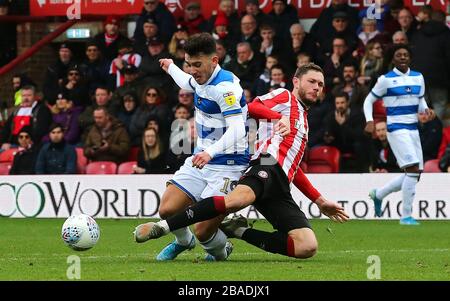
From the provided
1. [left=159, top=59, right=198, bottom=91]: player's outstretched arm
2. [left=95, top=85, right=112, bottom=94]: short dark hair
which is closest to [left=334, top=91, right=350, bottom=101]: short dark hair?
[left=95, top=85, right=112, bottom=94]: short dark hair

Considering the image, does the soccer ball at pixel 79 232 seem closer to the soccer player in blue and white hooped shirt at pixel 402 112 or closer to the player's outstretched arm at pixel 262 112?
the player's outstretched arm at pixel 262 112

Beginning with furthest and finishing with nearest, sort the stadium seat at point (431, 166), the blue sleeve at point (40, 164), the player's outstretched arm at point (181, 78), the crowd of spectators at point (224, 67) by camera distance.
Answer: the blue sleeve at point (40, 164), the crowd of spectators at point (224, 67), the stadium seat at point (431, 166), the player's outstretched arm at point (181, 78)

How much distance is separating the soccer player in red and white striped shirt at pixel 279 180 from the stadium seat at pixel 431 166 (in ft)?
22.6

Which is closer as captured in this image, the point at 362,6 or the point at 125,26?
the point at 362,6

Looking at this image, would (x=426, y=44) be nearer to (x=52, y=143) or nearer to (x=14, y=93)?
(x=52, y=143)

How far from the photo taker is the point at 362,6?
18656mm

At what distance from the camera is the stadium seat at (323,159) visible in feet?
56.4

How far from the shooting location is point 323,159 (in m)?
17.3

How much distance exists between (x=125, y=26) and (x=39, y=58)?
2.15 metres

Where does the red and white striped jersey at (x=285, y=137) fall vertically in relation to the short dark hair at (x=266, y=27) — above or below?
below

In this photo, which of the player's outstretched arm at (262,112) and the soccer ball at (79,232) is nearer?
the player's outstretched arm at (262,112)

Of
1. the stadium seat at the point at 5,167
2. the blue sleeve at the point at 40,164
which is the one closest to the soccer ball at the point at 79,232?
the blue sleeve at the point at 40,164

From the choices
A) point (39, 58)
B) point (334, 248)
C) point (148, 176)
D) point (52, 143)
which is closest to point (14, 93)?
point (39, 58)

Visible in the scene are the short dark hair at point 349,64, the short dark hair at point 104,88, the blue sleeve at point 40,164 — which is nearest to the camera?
the short dark hair at point 349,64
